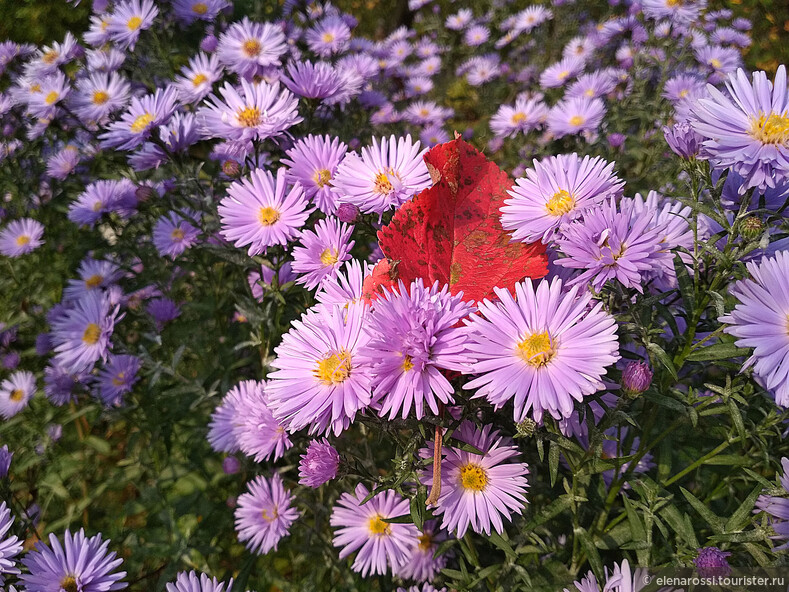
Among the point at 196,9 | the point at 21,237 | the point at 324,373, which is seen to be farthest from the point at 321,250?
the point at 21,237

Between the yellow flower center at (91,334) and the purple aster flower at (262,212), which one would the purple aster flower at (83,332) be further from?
the purple aster flower at (262,212)

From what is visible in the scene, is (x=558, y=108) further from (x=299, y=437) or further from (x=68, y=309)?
(x=68, y=309)

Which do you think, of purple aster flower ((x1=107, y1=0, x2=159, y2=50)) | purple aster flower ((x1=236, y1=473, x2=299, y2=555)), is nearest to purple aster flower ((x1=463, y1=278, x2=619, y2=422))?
purple aster flower ((x1=236, y1=473, x2=299, y2=555))

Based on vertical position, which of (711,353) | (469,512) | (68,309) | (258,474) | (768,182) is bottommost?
(469,512)

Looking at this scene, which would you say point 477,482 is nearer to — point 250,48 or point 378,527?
point 378,527

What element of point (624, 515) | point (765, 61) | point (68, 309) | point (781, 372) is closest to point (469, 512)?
point (624, 515)

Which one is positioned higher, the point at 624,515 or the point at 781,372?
the point at 781,372

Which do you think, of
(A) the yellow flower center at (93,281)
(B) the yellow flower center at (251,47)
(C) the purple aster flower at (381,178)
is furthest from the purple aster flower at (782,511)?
(A) the yellow flower center at (93,281)
